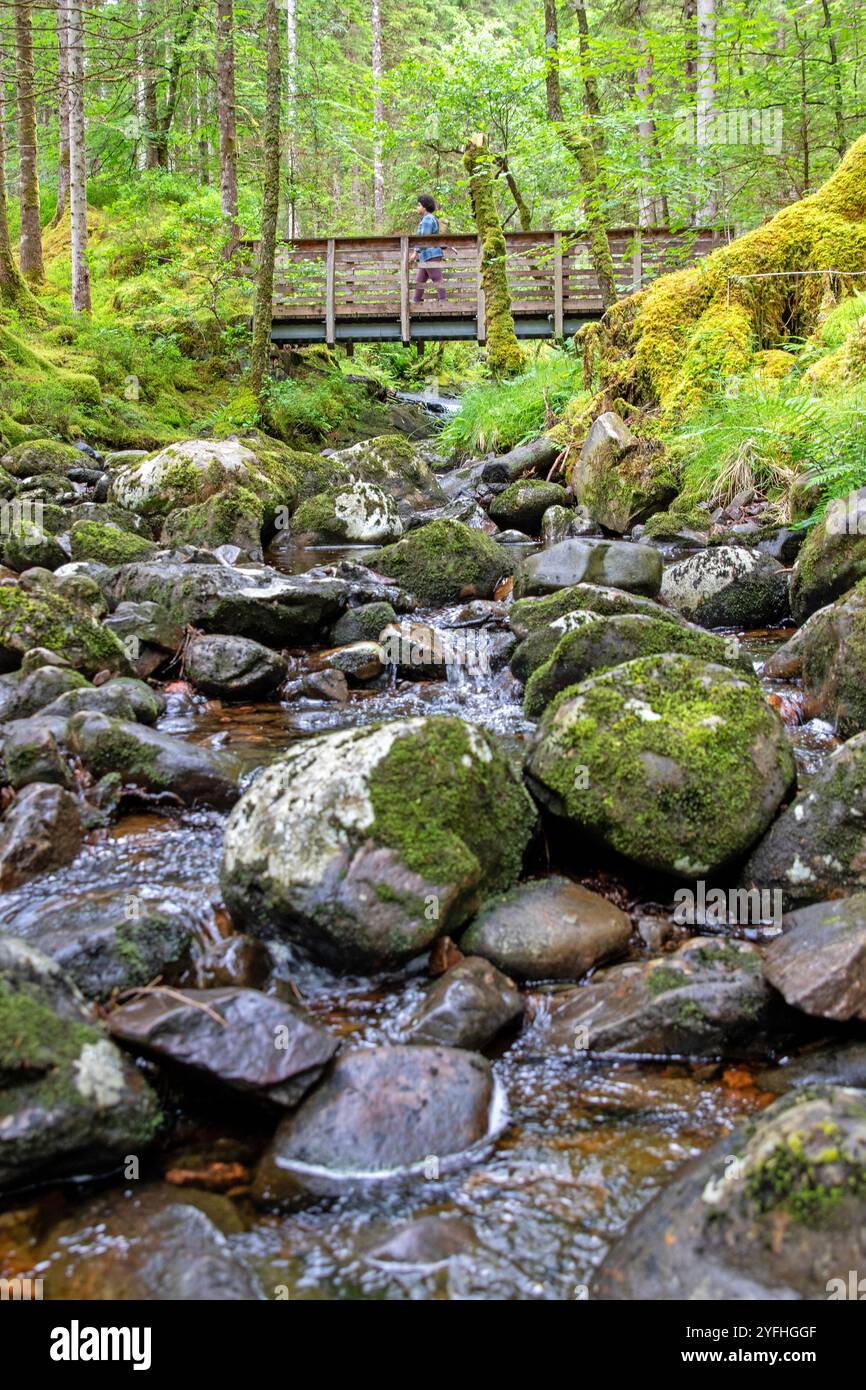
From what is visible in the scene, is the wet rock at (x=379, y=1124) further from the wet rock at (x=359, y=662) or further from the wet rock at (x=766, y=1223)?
the wet rock at (x=359, y=662)

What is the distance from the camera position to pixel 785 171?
14.7 meters

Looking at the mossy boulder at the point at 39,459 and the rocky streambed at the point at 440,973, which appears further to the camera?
the mossy boulder at the point at 39,459

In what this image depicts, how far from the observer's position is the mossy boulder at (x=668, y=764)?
4051 millimetres

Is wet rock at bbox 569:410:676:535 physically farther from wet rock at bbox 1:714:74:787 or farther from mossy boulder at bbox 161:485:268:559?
wet rock at bbox 1:714:74:787

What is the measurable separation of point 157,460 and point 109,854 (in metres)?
8.77

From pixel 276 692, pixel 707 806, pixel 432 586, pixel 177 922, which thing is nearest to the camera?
pixel 177 922

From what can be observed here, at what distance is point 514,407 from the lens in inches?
660

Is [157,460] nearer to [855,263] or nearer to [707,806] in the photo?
[855,263]

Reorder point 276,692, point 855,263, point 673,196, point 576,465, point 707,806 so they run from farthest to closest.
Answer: point 673,196, point 576,465, point 855,263, point 276,692, point 707,806

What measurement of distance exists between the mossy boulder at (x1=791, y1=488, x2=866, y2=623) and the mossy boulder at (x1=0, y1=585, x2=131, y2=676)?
5.14 m

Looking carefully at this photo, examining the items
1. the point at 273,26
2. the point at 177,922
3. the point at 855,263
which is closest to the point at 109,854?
the point at 177,922

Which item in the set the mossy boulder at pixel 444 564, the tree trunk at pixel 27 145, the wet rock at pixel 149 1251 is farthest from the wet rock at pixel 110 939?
the tree trunk at pixel 27 145

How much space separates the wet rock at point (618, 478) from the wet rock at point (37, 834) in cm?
775

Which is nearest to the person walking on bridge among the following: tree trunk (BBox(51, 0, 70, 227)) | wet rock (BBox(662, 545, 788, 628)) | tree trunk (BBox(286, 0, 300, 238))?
tree trunk (BBox(286, 0, 300, 238))
